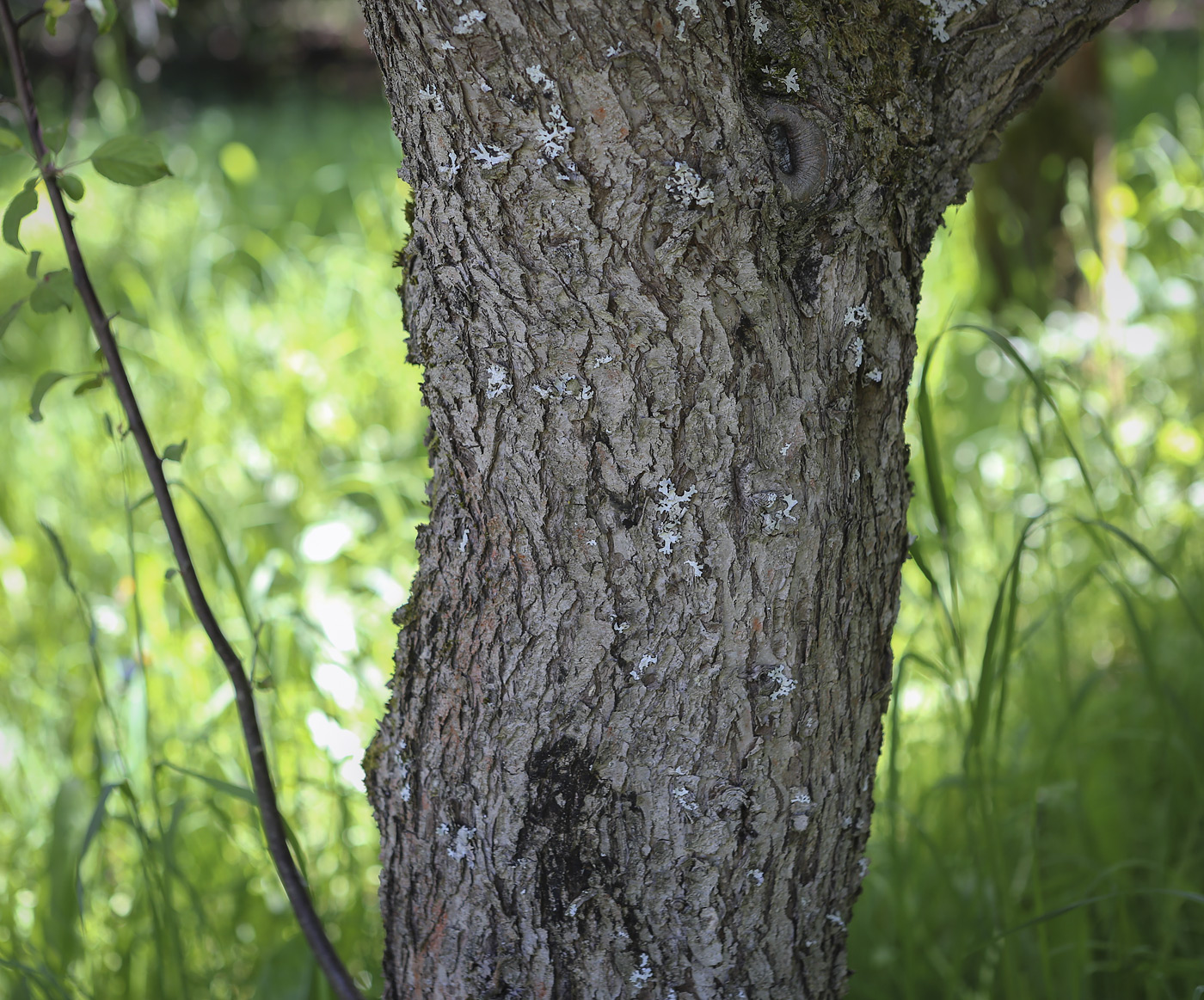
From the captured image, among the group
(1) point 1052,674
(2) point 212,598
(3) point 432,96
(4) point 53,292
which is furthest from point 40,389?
(1) point 1052,674

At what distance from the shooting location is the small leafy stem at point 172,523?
0.74 metres

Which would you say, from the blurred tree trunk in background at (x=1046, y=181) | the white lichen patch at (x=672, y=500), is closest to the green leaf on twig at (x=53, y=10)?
the white lichen patch at (x=672, y=500)

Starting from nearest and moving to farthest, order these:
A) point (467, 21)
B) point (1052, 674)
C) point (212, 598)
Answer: point (467, 21)
point (1052, 674)
point (212, 598)

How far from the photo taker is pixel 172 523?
807mm

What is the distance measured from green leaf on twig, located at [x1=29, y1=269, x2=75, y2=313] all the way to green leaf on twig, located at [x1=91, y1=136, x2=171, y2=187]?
97mm

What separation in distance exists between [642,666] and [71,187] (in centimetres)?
59

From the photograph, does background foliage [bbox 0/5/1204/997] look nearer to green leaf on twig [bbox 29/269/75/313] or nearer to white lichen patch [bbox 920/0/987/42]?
green leaf on twig [bbox 29/269/75/313]

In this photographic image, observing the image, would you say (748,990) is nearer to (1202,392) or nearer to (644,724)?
(644,724)

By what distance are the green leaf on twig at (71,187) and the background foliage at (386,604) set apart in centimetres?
19

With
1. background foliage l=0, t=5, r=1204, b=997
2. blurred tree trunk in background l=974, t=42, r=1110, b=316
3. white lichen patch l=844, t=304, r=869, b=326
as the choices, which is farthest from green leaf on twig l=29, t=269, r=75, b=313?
blurred tree trunk in background l=974, t=42, r=1110, b=316

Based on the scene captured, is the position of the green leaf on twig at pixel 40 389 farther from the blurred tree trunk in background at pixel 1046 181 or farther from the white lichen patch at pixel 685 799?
the blurred tree trunk in background at pixel 1046 181

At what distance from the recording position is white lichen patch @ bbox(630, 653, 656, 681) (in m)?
0.72

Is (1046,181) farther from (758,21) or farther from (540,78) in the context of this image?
(540,78)

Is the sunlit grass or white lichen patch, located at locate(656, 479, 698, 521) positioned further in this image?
the sunlit grass
